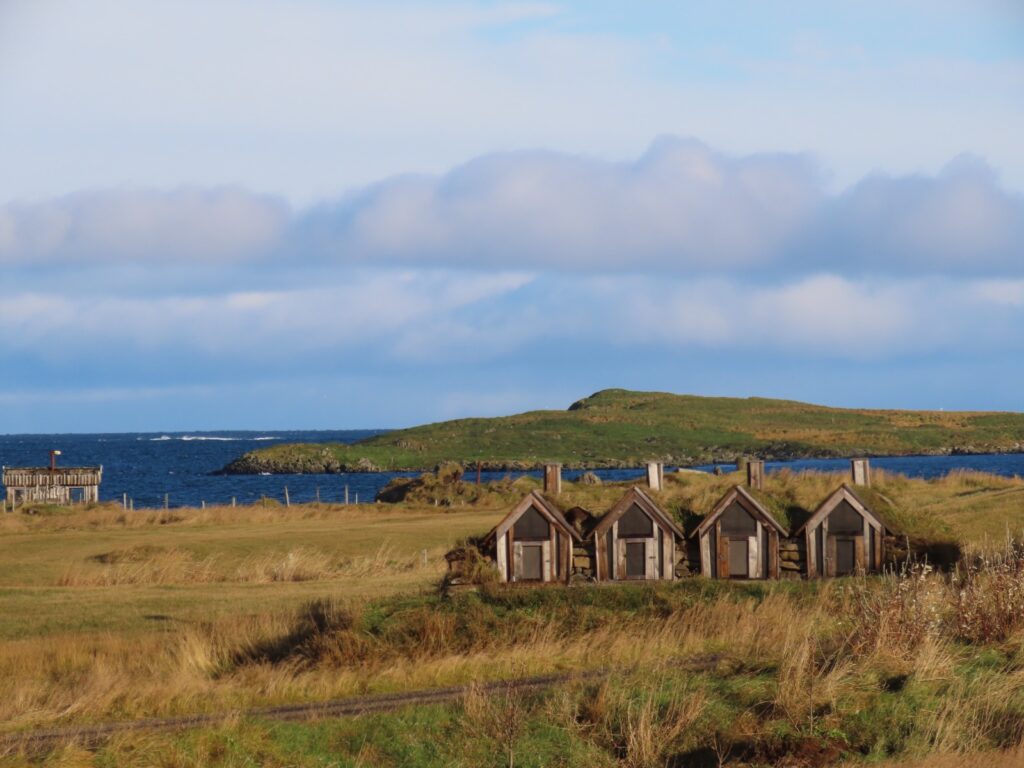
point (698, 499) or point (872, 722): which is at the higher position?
point (698, 499)

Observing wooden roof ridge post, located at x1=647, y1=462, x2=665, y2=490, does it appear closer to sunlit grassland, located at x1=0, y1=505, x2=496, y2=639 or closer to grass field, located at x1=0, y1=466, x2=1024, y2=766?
grass field, located at x1=0, y1=466, x2=1024, y2=766

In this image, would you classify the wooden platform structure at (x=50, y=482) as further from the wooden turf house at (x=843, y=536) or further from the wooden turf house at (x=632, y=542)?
the wooden turf house at (x=843, y=536)

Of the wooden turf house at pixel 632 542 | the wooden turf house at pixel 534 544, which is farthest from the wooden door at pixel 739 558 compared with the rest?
the wooden turf house at pixel 534 544

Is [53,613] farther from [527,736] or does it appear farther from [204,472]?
[204,472]

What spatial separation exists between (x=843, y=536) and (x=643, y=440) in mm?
140289

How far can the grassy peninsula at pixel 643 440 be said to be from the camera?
6250 inches

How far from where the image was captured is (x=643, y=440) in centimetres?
16788

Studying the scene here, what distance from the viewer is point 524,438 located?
558ft

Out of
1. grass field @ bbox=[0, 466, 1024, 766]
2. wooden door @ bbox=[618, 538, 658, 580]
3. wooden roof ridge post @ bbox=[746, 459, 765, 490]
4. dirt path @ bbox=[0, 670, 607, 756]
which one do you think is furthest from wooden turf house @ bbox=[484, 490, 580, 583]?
dirt path @ bbox=[0, 670, 607, 756]

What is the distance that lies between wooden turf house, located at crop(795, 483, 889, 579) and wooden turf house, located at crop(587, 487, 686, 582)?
3377 millimetres

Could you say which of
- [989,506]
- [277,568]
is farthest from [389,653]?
[989,506]

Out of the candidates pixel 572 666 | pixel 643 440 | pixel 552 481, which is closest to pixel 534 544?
pixel 552 481

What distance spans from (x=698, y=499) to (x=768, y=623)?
7876 mm

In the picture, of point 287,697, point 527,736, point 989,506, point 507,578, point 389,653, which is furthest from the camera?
point 989,506
